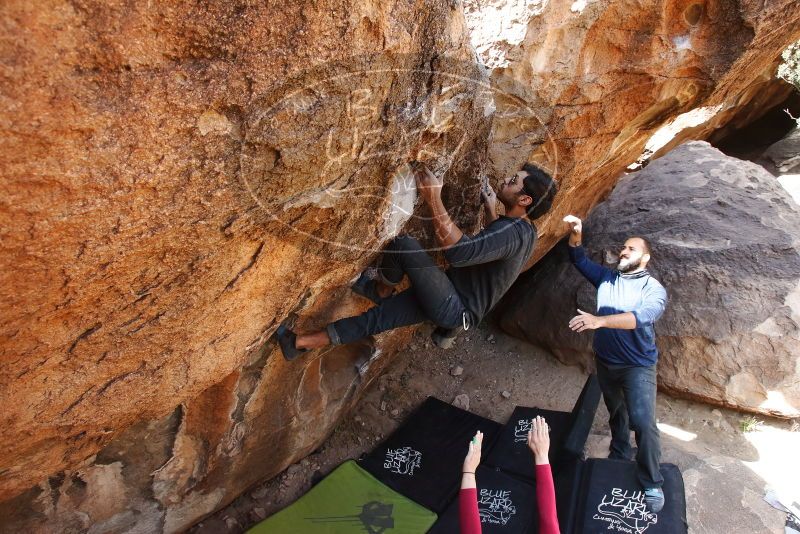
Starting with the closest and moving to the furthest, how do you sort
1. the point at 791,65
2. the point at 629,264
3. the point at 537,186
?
1. the point at 537,186
2. the point at 629,264
3. the point at 791,65

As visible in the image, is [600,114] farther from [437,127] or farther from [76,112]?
[76,112]

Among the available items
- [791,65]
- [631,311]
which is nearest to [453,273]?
[631,311]

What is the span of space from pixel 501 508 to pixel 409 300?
170 cm

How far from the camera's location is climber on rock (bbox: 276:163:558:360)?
8.91 feet

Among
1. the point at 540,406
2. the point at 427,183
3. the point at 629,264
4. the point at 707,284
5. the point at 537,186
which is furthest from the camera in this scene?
the point at 540,406

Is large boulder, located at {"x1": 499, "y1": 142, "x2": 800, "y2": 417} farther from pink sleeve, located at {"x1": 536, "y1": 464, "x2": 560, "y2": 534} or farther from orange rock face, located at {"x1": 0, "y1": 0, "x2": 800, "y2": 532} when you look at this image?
pink sleeve, located at {"x1": 536, "y1": 464, "x2": 560, "y2": 534}

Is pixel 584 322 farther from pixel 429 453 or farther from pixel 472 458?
pixel 429 453

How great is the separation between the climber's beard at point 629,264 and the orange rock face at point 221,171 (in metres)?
0.70

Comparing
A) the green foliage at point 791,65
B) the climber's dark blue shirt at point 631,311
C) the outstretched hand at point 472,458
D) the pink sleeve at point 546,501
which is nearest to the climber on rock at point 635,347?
the climber's dark blue shirt at point 631,311

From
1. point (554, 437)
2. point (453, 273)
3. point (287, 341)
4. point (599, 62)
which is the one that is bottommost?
point (554, 437)

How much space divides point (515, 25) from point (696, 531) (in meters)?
3.14

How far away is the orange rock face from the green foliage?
5.90 m

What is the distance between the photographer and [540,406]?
16.1ft

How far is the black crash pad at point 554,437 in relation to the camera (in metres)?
3.96
